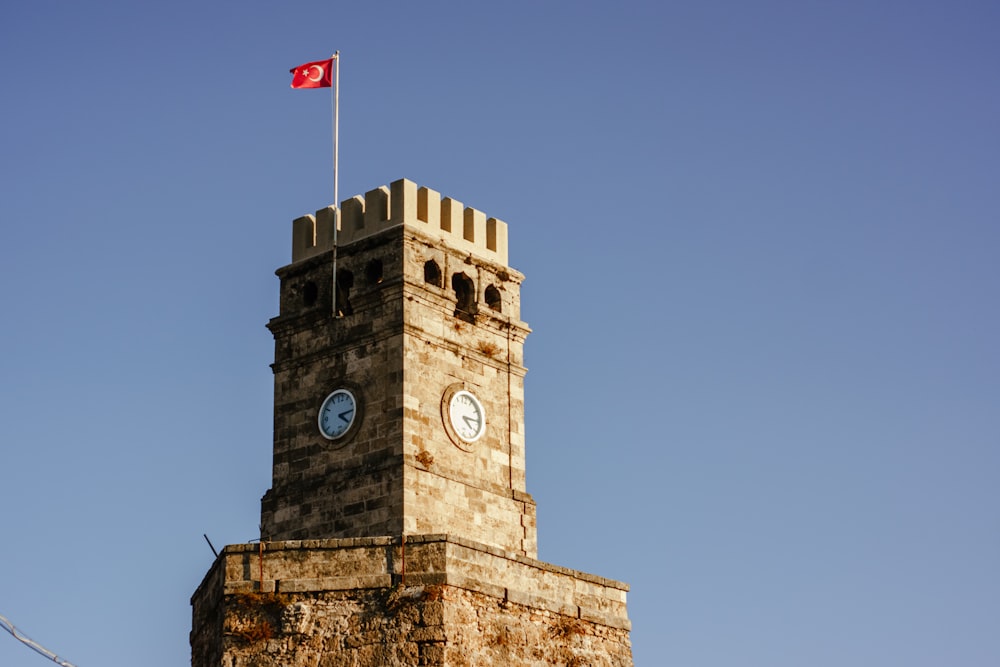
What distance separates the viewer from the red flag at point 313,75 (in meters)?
37.7

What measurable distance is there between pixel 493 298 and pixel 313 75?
5.58 metres

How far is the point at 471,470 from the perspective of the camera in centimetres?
3650

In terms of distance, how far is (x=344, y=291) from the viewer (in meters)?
37.7

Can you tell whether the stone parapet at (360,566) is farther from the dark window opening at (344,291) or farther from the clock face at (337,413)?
the dark window opening at (344,291)

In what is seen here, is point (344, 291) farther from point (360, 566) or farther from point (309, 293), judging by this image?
point (360, 566)

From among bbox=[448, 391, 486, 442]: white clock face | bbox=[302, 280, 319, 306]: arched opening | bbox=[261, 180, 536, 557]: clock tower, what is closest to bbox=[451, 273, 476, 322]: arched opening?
bbox=[261, 180, 536, 557]: clock tower

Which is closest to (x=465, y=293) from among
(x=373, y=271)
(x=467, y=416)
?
(x=373, y=271)

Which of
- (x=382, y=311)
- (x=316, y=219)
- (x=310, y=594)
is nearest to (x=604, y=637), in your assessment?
(x=310, y=594)

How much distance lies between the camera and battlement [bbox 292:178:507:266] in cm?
3750

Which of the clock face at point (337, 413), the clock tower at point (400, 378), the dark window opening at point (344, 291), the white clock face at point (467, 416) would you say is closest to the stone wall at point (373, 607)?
the clock tower at point (400, 378)

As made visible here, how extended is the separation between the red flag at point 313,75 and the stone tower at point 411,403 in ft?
7.73

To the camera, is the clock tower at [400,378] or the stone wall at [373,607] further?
the clock tower at [400,378]

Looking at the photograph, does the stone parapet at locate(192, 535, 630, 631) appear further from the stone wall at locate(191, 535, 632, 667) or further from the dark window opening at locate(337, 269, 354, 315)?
the dark window opening at locate(337, 269, 354, 315)

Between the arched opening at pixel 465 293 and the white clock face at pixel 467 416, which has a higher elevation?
the arched opening at pixel 465 293
